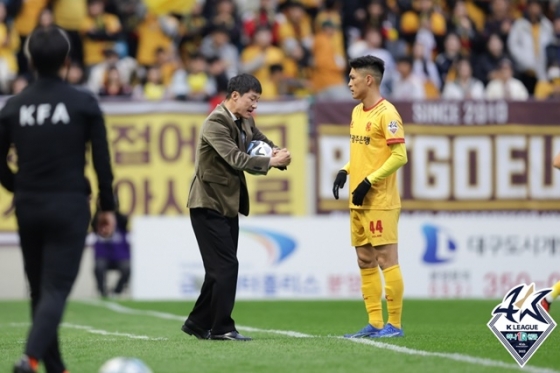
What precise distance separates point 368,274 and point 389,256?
321mm

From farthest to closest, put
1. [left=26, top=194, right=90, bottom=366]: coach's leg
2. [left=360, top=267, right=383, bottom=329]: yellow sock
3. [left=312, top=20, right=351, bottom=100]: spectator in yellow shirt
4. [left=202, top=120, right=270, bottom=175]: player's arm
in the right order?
[left=312, top=20, right=351, bottom=100]: spectator in yellow shirt, [left=360, top=267, right=383, bottom=329]: yellow sock, [left=202, top=120, right=270, bottom=175]: player's arm, [left=26, top=194, right=90, bottom=366]: coach's leg

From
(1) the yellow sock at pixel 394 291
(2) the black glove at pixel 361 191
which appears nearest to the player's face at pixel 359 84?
(2) the black glove at pixel 361 191

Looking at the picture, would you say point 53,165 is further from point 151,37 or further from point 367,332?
point 151,37

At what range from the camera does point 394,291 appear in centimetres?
1117

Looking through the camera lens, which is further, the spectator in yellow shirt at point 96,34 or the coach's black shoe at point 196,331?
the spectator in yellow shirt at point 96,34

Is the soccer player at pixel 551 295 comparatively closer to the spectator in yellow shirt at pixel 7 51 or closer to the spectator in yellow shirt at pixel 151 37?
the spectator in yellow shirt at pixel 7 51

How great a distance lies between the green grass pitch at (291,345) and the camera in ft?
28.5

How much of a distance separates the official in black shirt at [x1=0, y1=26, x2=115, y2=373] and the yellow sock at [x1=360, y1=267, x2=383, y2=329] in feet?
13.6

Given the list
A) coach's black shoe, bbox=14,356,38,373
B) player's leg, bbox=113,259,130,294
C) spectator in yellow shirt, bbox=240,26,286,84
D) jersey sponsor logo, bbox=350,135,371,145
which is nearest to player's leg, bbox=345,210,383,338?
jersey sponsor logo, bbox=350,135,371,145

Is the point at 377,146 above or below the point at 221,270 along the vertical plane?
above

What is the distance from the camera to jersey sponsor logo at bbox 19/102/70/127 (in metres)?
7.64

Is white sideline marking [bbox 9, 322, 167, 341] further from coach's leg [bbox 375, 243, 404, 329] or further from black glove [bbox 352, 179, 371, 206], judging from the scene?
black glove [bbox 352, 179, 371, 206]

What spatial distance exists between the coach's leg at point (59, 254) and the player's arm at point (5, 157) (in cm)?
58

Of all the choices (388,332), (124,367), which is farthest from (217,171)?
(124,367)
